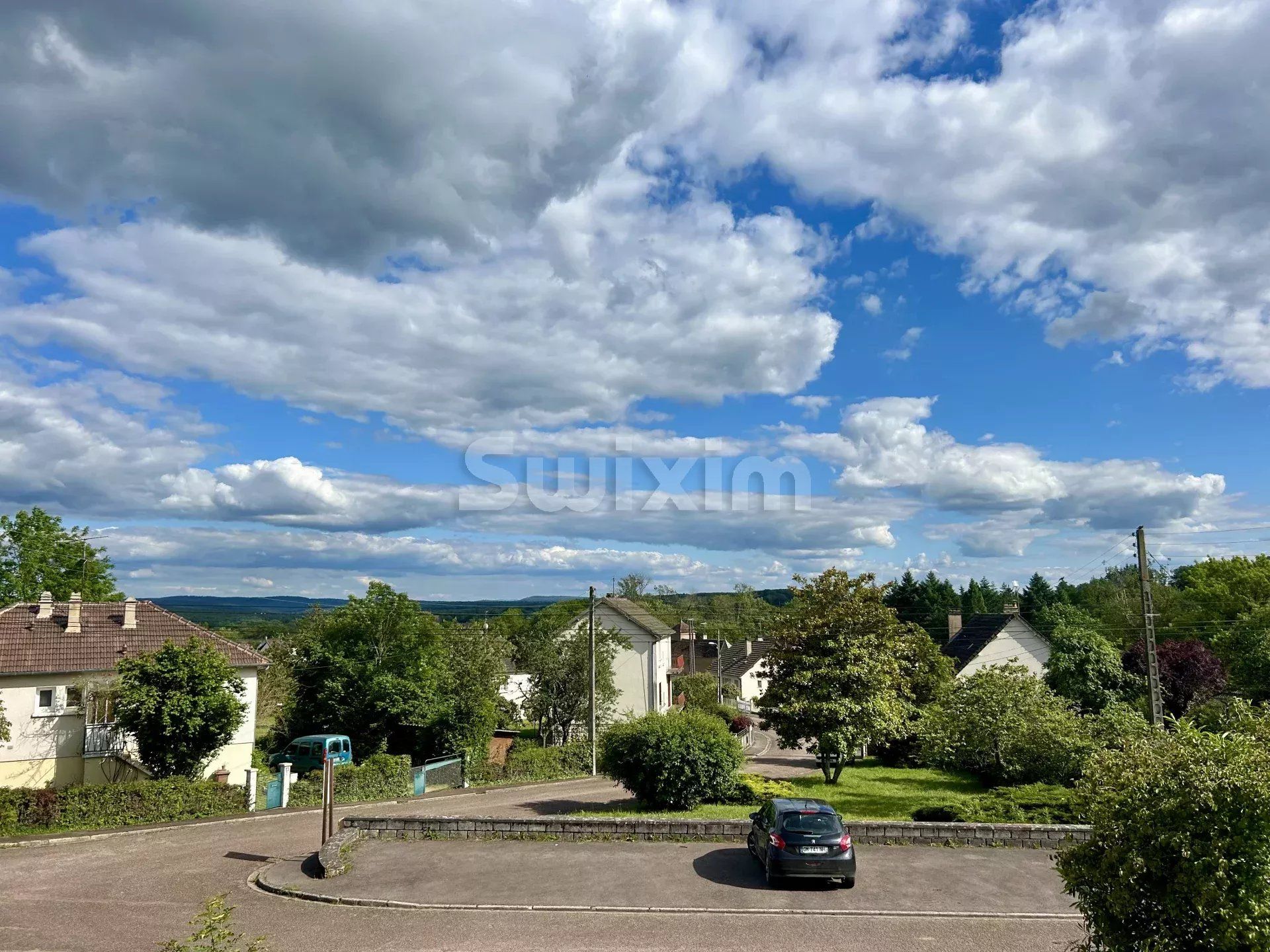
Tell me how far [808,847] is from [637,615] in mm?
45004

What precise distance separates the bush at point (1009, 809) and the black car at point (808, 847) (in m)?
5.05

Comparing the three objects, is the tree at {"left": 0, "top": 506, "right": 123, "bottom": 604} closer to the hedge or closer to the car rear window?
the hedge

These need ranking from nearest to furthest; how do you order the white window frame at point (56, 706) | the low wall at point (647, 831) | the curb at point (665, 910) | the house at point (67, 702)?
the curb at point (665, 910)
the low wall at point (647, 831)
the house at point (67, 702)
the white window frame at point (56, 706)

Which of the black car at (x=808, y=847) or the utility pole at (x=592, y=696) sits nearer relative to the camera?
the black car at (x=808, y=847)

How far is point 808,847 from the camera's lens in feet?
47.6

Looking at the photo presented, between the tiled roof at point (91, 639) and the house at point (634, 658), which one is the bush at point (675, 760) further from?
the house at point (634, 658)

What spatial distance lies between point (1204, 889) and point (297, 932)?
12272 mm

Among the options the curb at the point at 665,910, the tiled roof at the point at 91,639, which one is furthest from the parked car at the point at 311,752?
the curb at the point at 665,910

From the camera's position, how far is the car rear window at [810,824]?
48.0 feet

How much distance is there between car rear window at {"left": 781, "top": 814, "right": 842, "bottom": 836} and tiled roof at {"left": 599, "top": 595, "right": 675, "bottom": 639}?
4195cm

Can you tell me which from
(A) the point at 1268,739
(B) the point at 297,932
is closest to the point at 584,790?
(B) the point at 297,932

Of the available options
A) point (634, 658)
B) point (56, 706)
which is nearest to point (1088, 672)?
point (634, 658)

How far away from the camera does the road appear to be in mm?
12359

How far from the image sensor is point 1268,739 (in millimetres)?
9242
